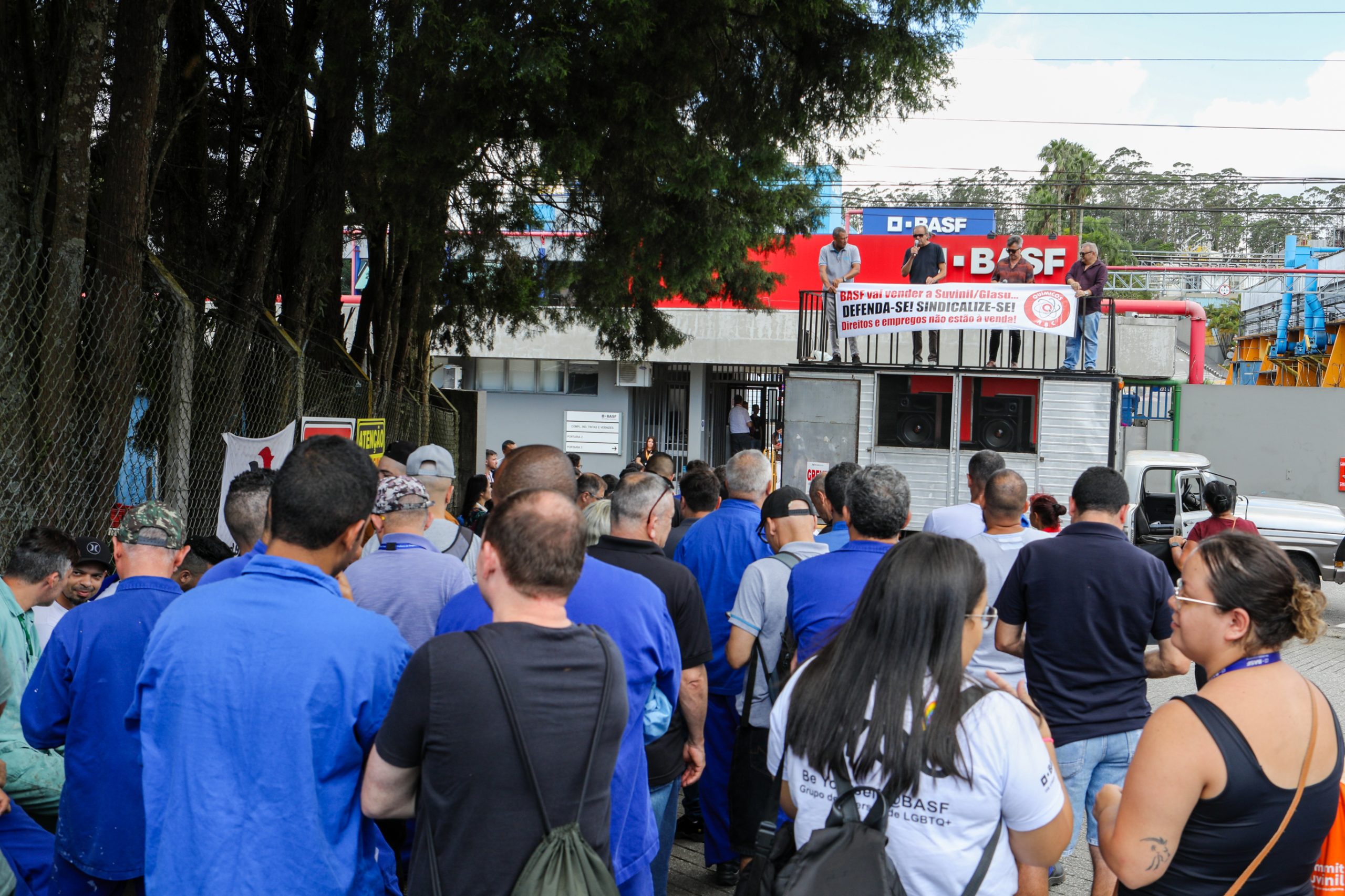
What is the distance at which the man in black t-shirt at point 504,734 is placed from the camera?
218cm

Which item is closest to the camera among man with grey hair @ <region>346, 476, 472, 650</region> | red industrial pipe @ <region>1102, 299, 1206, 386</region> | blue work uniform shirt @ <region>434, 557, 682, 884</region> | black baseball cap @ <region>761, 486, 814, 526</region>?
blue work uniform shirt @ <region>434, 557, 682, 884</region>

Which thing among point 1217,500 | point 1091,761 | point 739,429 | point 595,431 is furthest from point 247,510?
point 595,431

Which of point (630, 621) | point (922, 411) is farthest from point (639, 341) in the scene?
point (630, 621)

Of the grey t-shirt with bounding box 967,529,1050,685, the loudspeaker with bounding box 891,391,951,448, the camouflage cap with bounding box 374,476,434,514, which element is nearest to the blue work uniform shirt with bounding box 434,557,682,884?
the camouflage cap with bounding box 374,476,434,514

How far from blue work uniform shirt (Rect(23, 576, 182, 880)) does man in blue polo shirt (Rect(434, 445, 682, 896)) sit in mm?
951

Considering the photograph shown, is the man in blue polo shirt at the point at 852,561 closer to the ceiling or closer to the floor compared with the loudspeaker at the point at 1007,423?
closer to the floor

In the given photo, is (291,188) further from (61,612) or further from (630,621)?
(630,621)

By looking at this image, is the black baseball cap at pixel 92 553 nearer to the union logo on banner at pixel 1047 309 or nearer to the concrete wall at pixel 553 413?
the union logo on banner at pixel 1047 309

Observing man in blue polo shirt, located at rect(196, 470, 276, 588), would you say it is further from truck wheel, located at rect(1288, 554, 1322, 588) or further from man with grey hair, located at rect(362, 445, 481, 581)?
truck wheel, located at rect(1288, 554, 1322, 588)

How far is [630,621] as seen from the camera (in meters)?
3.05

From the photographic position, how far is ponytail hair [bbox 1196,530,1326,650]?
2.40 m

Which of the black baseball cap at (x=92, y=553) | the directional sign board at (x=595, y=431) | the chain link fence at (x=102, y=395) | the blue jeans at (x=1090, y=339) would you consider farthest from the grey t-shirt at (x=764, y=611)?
the directional sign board at (x=595, y=431)

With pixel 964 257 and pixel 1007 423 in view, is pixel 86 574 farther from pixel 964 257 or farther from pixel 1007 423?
pixel 964 257

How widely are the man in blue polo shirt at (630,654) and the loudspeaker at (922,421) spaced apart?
1114cm
